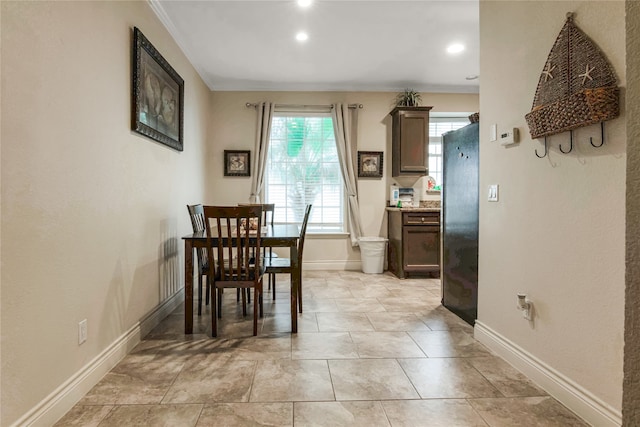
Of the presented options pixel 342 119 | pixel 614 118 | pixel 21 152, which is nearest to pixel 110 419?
pixel 21 152

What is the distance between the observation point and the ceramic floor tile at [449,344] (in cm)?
235

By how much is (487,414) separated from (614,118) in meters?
1.48

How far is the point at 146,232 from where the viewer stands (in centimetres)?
271

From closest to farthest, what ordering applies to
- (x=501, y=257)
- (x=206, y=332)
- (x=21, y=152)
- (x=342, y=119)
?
1. (x=21, y=152)
2. (x=501, y=257)
3. (x=206, y=332)
4. (x=342, y=119)

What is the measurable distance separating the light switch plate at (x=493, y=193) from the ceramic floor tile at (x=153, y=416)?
2.24m

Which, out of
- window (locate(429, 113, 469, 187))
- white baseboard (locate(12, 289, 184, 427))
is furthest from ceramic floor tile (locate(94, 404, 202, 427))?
window (locate(429, 113, 469, 187))

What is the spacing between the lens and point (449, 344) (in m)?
2.50

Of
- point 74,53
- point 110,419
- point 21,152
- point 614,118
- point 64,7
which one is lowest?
point 110,419

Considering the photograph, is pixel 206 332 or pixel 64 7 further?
pixel 206 332

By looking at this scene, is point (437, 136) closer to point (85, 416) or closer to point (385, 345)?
point (385, 345)

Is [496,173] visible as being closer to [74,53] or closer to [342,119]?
[74,53]

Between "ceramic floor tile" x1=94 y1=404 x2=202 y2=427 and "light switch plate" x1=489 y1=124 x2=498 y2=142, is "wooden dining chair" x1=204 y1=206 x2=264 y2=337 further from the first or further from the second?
"light switch plate" x1=489 y1=124 x2=498 y2=142

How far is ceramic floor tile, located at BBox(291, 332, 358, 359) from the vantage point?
231cm

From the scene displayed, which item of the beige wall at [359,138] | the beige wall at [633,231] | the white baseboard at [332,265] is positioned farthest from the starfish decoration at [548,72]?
the white baseboard at [332,265]
